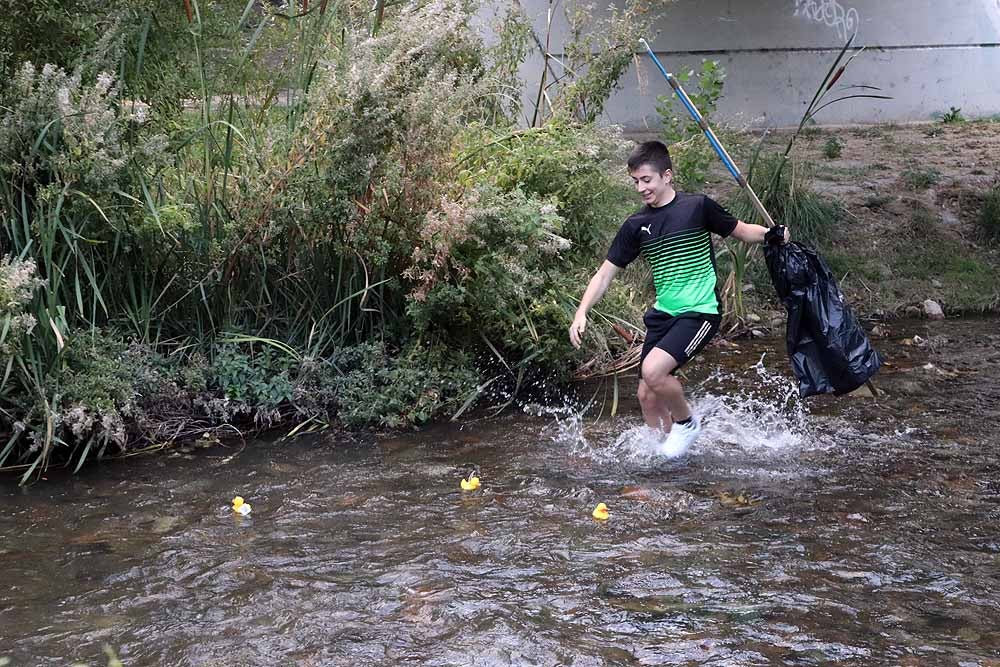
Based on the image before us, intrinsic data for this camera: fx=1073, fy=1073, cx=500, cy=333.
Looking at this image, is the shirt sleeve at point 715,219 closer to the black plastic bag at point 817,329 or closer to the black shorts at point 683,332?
the black plastic bag at point 817,329

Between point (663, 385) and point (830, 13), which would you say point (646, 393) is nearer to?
point (663, 385)

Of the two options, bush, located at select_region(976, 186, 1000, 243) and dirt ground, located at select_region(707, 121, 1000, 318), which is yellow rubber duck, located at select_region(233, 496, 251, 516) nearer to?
dirt ground, located at select_region(707, 121, 1000, 318)

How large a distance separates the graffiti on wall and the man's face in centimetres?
1055

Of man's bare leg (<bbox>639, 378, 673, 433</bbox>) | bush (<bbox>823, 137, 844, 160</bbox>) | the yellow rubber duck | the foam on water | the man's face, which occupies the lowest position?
the yellow rubber duck

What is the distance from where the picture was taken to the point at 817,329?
603 centimetres

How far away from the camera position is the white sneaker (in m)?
6.10

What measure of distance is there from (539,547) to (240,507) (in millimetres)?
1595

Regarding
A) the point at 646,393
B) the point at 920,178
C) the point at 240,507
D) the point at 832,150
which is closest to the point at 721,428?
the point at 646,393

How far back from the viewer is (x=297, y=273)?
7176 millimetres

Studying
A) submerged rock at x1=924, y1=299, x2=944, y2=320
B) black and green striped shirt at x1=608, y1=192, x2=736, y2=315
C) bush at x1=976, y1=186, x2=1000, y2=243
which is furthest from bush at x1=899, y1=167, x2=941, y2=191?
black and green striped shirt at x1=608, y1=192, x2=736, y2=315

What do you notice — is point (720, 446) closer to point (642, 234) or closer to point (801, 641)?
point (642, 234)

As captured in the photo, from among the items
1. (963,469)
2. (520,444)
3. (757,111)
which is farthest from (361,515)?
(757,111)

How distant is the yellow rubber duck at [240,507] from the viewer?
535 centimetres

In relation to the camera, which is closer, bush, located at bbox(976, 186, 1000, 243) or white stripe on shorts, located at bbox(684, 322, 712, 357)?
white stripe on shorts, located at bbox(684, 322, 712, 357)
